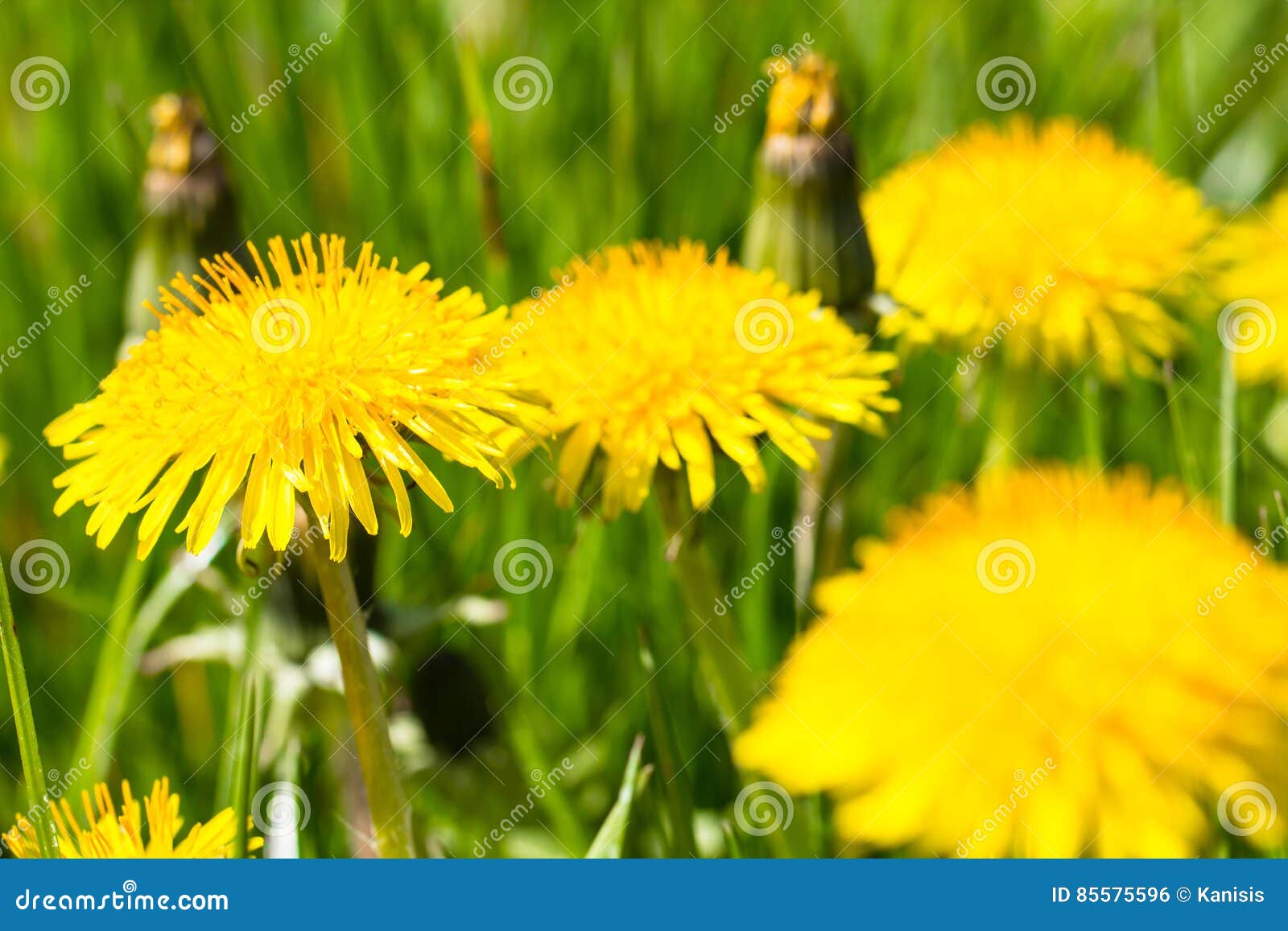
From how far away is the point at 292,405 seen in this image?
38 centimetres

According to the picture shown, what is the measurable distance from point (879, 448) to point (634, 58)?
0.27 m

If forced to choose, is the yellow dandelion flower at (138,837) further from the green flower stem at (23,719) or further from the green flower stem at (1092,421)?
the green flower stem at (1092,421)

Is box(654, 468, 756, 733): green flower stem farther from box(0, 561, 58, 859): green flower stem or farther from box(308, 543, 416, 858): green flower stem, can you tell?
box(0, 561, 58, 859): green flower stem

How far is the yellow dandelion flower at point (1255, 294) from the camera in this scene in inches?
23.2

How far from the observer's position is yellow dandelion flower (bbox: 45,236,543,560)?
38 cm

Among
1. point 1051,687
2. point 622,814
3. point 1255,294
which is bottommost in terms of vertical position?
point 622,814

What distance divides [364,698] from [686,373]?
163mm

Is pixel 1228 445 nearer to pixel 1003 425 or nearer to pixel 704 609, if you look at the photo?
pixel 1003 425

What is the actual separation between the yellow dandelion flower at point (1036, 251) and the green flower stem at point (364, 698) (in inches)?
10.9

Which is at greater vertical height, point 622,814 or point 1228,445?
point 1228,445

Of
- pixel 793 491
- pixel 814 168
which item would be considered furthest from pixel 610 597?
pixel 814 168

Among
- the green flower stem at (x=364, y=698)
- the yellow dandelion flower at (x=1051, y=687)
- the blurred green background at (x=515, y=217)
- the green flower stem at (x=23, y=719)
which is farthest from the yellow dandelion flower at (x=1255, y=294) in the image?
the green flower stem at (x=23, y=719)

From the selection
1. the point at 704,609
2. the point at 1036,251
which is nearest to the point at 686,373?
the point at 704,609

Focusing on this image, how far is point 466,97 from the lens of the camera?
702 millimetres
